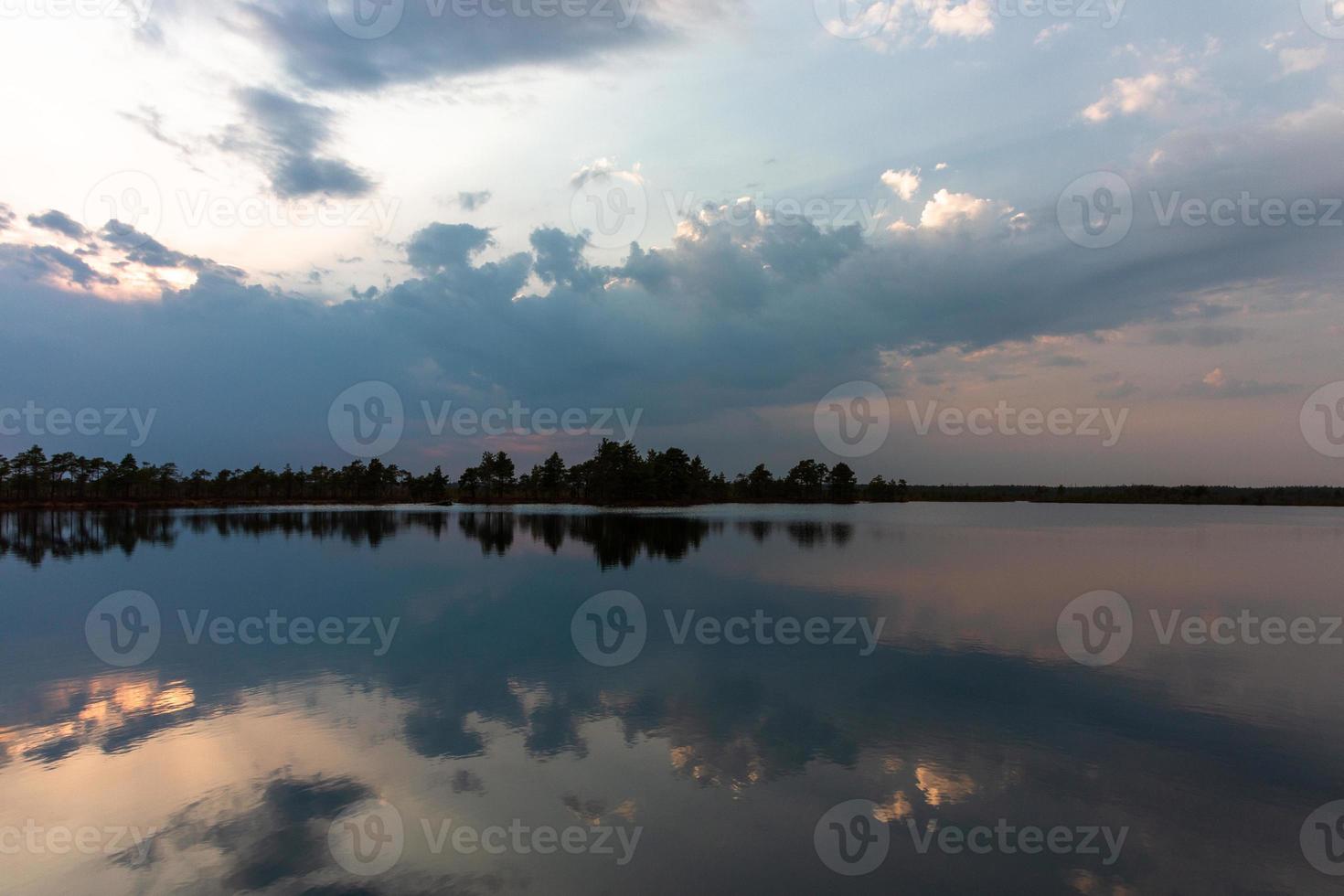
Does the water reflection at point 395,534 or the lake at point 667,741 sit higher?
the lake at point 667,741

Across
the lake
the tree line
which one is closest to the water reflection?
the lake

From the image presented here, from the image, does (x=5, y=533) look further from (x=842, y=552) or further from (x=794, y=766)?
(x=794, y=766)

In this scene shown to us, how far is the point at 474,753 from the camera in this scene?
A: 12312mm

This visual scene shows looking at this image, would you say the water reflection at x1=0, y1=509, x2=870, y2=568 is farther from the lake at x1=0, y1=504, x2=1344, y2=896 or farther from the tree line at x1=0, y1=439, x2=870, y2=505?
the tree line at x1=0, y1=439, x2=870, y2=505

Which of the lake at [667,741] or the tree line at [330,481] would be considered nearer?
the lake at [667,741]

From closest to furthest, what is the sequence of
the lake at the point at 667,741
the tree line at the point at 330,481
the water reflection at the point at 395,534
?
the lake at the point at 667,741
the water reflection at the point at 395,534
the tree line at the point at 330,481


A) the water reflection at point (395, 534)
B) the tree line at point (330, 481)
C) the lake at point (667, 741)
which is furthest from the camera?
the tree line at point (330, 481)

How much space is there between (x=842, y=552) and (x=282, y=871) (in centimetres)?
4591

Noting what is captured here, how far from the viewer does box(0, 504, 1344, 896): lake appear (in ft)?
28.8

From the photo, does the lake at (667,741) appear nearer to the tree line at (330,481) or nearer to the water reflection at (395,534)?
the water reflection at (395,534)

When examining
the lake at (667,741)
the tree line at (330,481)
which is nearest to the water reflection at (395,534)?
the lake at (667,741)

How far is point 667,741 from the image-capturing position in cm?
1311

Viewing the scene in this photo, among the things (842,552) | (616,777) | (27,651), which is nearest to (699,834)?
(616,777)

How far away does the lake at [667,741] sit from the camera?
879 centimetres
